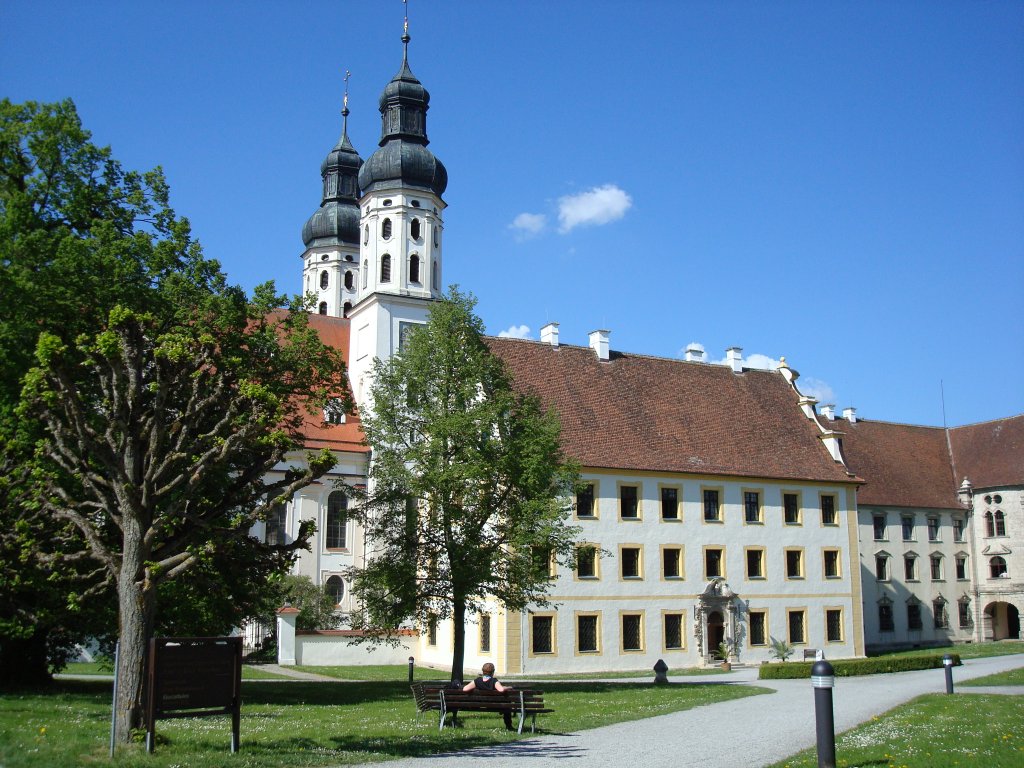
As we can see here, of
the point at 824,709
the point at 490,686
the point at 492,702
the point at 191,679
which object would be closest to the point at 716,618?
the point at 490,686

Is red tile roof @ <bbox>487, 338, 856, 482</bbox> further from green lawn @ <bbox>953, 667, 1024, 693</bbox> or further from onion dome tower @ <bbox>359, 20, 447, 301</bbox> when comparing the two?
green lawn @ <bbox>953, 667, 1024, 693</bbox>

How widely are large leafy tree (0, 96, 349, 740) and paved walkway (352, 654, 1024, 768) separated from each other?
4.79m

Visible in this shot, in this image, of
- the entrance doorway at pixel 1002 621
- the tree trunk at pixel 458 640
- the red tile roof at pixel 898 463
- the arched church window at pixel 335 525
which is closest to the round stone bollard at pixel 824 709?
the tree trunk at pixel 458 640

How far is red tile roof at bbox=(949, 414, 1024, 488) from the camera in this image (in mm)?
56031

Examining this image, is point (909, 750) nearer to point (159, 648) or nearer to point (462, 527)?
point (159, 648)

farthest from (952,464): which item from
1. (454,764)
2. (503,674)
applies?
(454,764)

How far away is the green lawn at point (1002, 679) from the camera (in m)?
27.9

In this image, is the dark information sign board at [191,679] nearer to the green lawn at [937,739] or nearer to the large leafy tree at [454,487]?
the green lawn at [937,739]

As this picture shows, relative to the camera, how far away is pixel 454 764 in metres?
13.0

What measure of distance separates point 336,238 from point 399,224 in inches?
786

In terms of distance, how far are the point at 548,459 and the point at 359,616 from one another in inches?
269

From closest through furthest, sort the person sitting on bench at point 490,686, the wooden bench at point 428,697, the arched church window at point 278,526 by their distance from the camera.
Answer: the person sitting on bench at point 490,686 < the wooden bench at point 428,697 < the arched church window at point 278,526

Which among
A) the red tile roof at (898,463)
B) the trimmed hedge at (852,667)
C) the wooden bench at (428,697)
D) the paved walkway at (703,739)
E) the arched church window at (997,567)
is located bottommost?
the trimmed hedge at (852,667)

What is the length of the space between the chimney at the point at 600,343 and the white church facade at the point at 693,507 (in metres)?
0.11
